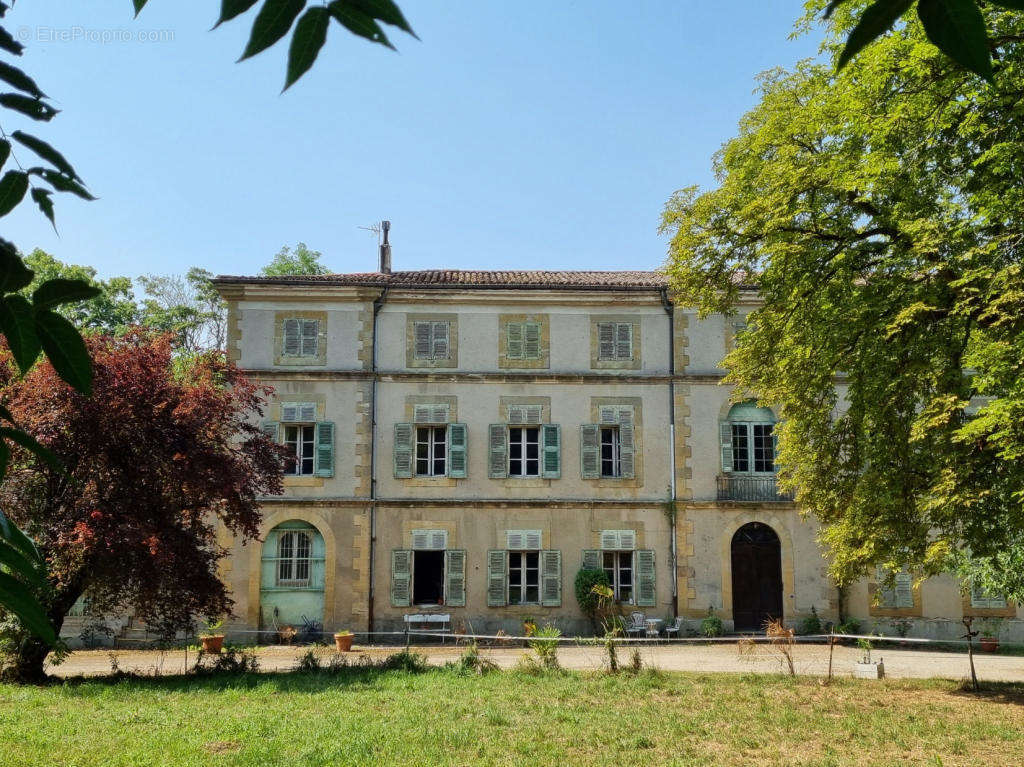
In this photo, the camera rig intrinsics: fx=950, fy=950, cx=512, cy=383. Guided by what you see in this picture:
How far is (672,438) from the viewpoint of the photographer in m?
21.9

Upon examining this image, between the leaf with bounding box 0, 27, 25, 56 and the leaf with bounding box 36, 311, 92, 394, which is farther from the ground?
the leaf with bounding box 0, 27, 25, 56

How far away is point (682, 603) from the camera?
2123cm

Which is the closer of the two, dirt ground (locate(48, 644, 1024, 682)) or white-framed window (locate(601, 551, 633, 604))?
dirt ground (locate(48, 644, 1024, 682))

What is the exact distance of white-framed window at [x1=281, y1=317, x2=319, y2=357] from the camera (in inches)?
856

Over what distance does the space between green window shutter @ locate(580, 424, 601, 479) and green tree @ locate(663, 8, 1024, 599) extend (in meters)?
8.20

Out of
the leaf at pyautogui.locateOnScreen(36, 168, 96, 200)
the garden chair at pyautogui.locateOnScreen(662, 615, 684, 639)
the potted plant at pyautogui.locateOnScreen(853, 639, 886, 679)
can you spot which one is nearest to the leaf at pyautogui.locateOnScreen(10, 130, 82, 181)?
the leaf at pyautogui.locateOnScreen(36, 168, 96, 200)

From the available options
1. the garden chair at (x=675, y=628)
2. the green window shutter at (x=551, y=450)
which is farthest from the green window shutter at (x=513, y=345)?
the garden chair at (x=675, y=628)

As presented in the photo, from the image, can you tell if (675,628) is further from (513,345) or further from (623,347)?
(513,345)

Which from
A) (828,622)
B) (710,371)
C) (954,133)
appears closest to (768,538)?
(828,622)

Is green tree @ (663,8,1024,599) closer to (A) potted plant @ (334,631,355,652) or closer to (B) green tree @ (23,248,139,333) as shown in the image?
(A) potted plant @ (334,631,355,652)

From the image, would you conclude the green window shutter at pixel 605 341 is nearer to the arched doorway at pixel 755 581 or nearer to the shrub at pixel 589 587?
the shrub at pixel 589 587

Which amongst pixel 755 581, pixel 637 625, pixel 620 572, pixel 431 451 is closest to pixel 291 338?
pixel 431 451

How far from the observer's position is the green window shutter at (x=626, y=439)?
21906 millimetres

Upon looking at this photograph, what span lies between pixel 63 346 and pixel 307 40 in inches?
22.5
